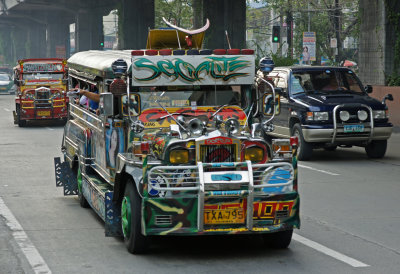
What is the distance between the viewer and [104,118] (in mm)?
10219

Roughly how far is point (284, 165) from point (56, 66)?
Answer: 22.3 metres

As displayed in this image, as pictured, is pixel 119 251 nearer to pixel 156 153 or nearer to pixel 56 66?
pixel 156 153

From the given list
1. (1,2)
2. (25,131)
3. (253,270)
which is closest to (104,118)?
(253,270)

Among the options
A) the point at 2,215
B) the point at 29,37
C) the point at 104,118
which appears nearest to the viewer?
the point at 104,118

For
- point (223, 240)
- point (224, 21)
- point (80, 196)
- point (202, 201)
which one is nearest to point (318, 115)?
point (80, 196)

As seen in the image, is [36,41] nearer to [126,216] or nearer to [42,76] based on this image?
[42,76]

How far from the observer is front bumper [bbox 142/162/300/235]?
812cm

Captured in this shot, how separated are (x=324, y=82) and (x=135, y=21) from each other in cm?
3849

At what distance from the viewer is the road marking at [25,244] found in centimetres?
827

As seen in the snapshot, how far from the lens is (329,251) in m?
8.96

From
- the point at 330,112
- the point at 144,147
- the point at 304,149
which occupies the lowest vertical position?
the point at 304,149

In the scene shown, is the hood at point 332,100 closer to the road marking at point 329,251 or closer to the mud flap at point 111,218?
the road marking at point 329,251

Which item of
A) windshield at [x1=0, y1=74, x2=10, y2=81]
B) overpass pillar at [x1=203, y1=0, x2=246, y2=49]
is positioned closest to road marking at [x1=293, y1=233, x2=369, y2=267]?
overpass pillar at [x1=203, y1=0, x2=246, y2=49]

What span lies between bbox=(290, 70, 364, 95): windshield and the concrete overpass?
2264 centimetres
